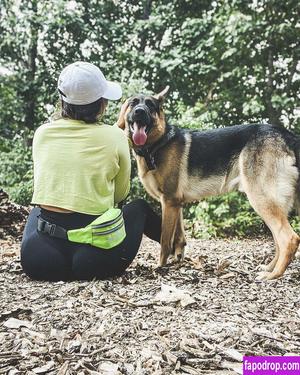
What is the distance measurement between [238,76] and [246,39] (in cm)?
77

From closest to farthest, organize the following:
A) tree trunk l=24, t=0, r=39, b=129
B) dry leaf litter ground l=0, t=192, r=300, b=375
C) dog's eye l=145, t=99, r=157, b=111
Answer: dry leaf litter ground l=0, t=192, r=300, b=375 < dog's eye l=145, t=99, r=157, b=111 < tree trunk l=24, t=0, r=39, b=129

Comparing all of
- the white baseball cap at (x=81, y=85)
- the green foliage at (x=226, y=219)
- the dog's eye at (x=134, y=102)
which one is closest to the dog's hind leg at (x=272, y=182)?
the dog's eye at (x=134, y=102)

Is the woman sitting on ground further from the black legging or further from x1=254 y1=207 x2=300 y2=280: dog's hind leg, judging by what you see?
x1=254 y1=207 x2=300 y2=280: dog's hind leg

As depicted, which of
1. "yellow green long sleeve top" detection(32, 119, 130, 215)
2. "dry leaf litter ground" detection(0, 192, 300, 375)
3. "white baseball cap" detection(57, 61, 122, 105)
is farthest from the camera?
"yellow green long sleeve top" detection(32, 119, 130, 215)

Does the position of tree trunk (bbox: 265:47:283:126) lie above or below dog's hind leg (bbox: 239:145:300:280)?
above

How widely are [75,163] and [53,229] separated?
50 cm

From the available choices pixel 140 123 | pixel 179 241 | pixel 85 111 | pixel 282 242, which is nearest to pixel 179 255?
pixel 179 241

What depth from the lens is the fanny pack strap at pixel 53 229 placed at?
2.91 metres

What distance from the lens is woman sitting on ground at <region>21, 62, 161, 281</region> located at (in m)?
2.86

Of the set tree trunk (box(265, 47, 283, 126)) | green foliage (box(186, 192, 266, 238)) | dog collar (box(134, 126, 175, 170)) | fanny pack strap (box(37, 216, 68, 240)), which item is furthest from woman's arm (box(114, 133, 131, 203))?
tree trunk (box(265, 47, 283, 126))

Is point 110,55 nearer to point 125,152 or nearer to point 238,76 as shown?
point 238,76

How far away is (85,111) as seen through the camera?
2.92 meters

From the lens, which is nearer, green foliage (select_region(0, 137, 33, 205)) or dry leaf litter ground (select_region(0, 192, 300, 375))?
dry leaf litter ground (select_region(0, 192, 300, 375))

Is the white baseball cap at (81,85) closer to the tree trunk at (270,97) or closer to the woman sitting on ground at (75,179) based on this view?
the woman sitting on ground at (75,179)
